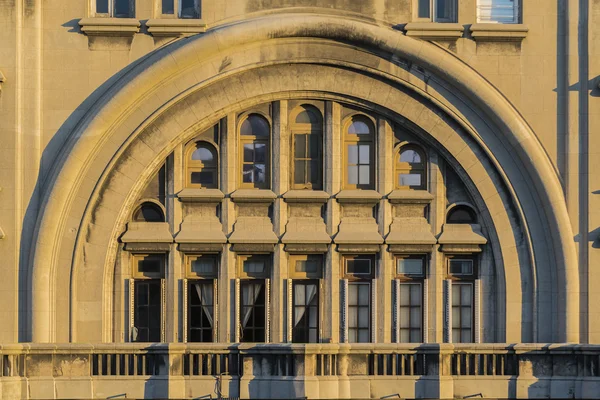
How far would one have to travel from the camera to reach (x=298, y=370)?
36.1 metres

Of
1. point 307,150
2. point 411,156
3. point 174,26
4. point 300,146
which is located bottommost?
point 411,156

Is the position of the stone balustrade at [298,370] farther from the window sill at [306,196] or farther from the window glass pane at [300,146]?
the window glass pane at [300,146]

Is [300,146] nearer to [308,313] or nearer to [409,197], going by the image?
[409,197]

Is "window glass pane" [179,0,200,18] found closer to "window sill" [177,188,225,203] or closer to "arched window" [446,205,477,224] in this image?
"window sill" [177,188,225,203]

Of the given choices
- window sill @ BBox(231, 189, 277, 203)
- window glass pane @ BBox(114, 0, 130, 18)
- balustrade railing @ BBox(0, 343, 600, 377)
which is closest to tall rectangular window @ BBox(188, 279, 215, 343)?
window sill @ BBox(231, 189, 277, 203)

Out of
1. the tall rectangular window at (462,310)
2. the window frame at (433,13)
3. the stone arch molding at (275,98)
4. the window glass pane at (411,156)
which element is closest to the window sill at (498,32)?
the window frame at (433,13)

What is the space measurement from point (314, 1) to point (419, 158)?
4.73 meters

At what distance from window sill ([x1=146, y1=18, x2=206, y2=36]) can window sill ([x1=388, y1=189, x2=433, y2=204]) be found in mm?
6286

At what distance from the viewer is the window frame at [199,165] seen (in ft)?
134

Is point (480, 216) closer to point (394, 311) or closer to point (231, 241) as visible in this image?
point (394, 311)

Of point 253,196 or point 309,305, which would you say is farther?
point 309,305

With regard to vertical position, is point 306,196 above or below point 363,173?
below

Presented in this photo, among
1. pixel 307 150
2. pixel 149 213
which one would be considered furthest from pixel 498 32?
pixel 149 213

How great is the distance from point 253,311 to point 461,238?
547 cm
